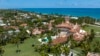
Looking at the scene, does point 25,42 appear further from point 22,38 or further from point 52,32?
point 52,32

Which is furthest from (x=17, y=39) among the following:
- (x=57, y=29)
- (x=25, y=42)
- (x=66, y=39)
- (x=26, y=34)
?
(x=57, y=29)

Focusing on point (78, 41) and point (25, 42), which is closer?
point (78, 41)

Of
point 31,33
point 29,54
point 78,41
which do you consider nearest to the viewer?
point 29,54

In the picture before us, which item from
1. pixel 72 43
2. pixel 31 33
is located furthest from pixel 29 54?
pixel 31 33

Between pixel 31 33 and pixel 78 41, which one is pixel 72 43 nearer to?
pixel 78 41

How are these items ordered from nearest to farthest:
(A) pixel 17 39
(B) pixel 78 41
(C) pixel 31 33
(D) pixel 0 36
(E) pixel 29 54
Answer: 1. (E) pixel 29 54
2. (B) pixel 78 41
3. (A) pixel 17 39
4. (D) pixel 0 36
5. (C) pixel 31 33

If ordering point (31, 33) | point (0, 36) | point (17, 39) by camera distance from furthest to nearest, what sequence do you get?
1. point (31, 33)
2. point (0, 36)
3. point (17, 39)
